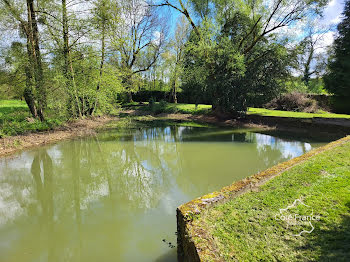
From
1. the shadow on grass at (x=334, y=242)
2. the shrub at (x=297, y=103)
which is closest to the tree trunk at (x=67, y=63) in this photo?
the shadow on grass at (x=334, y=242)

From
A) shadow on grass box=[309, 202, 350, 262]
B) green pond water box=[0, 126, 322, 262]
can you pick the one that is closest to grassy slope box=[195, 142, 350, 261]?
shadow on grass box=[309, 202, 350, 262]

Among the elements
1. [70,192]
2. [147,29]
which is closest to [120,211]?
[70,192]

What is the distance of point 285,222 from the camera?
6.71 feet

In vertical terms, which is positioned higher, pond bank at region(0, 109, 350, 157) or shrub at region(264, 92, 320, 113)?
shrub at region(264, 92, 320, 113)

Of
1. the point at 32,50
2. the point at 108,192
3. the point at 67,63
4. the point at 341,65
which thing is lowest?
the point at 108,192

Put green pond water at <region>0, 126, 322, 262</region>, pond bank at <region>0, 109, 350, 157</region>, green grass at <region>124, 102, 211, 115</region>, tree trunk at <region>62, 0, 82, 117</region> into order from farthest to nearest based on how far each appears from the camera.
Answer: green grass at <region>124, 102, 211, 115</region> < tree trunk at <region>62, 0, 82, 117</region> < pond bank at <region>0, 109, 350, 157</region> < green pond water at <region>0, 126, 322, 262</region>

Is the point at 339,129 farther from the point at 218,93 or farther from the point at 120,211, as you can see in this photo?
the point at 120,211

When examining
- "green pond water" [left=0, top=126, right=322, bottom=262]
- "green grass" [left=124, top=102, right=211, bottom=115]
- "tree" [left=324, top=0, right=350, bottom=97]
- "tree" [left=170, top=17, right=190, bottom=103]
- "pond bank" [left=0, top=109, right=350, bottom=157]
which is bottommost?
"green pond water" [left=0, top=126, right=322, bottom=262]

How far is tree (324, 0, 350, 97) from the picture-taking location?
39.5ft

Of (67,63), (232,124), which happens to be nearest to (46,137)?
(67,63)

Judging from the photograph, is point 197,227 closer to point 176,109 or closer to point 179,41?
point 176,109

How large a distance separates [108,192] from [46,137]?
5986 millimetres

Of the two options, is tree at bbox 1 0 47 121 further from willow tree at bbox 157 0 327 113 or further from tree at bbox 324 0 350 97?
tree at bbox 324 0 350 97

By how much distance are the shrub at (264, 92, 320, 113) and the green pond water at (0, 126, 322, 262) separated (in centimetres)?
958
